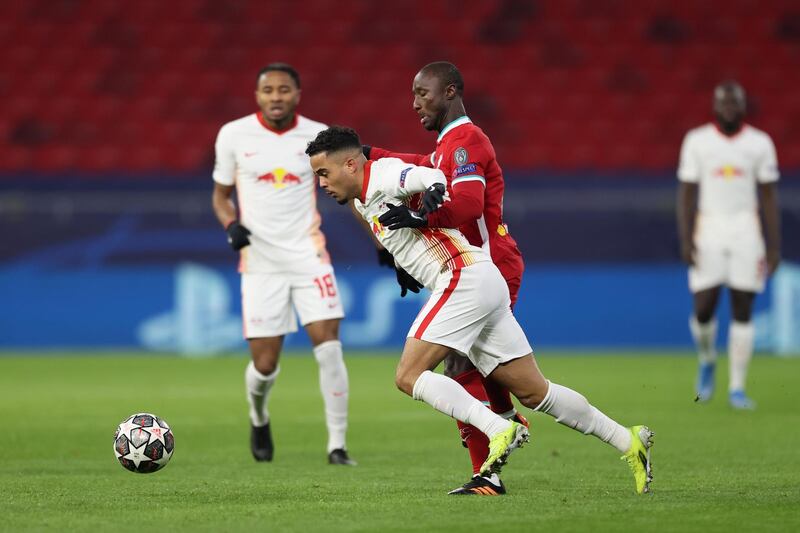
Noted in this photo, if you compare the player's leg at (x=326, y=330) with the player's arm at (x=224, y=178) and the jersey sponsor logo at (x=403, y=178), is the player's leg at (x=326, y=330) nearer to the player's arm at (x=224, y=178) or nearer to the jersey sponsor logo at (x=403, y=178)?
the player's arm at (x=224, y=178)

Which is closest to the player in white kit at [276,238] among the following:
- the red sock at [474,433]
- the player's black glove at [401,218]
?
the red sock at [474,433]

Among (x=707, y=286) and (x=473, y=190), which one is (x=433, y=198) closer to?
(x=473, y=190)

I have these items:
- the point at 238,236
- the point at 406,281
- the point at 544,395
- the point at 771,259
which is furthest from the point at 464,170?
the point at 771,259

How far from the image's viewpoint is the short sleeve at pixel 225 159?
823cm

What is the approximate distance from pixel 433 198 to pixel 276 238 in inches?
110

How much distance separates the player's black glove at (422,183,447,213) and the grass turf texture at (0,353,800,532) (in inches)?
48.2

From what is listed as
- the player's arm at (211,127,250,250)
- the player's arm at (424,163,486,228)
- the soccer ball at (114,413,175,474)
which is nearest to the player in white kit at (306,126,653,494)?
the player's arm at (424,163,486,228)

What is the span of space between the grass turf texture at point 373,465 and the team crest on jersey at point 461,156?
1444 mm

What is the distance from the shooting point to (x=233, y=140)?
8.23 metres

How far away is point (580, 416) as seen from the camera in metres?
5.93

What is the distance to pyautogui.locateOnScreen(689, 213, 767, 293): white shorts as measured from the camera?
11055 mm

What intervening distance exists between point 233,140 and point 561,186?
8.55m

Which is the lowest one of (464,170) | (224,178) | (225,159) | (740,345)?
(740,345)

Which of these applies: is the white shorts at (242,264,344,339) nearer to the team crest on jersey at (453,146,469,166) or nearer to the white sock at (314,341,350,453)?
the white sock at (314,341,350,453)
